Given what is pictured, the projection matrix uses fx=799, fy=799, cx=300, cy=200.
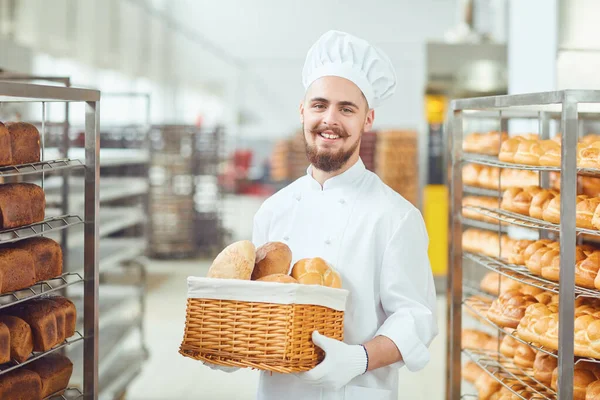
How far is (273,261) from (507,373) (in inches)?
56.7

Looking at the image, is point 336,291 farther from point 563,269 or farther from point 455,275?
point 455,275

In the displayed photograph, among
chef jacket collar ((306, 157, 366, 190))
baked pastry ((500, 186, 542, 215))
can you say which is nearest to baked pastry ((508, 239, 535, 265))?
baked pastry ((500, 186, 542, 215))

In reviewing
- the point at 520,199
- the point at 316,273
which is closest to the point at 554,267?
the point at 520,199

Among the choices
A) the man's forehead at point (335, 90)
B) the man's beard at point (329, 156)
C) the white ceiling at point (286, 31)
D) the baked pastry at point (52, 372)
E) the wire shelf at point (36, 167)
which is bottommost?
the baked pastry at point (52, 372)

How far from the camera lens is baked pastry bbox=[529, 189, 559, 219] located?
273 centimetres

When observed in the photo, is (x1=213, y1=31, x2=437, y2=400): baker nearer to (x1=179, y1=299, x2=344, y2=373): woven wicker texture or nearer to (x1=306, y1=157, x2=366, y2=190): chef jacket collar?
(x1=306, y1=157, x2=366, y2=190): chef jacket collar

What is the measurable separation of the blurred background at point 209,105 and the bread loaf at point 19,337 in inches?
68.2

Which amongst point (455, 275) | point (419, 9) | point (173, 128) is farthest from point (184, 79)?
point (455, 275)

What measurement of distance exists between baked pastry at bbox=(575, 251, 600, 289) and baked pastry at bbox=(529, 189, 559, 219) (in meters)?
0.31

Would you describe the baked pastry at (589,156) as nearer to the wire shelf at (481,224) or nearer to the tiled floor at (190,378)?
the wire shelf at (481,224)

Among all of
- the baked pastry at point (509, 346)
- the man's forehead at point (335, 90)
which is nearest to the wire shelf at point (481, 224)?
the baked pastry at point (509, 346)

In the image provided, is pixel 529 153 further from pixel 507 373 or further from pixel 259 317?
pixel 259 317

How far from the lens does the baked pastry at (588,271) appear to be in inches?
94.7

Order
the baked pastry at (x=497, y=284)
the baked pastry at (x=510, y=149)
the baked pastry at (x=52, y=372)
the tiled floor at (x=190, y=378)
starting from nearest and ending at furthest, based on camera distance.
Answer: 1. the baked pastry at (x=52, y=372)
2. the baked pastry at (x=510, y=149)
3. the baked pastry at (x=497, y=284)
4. the tiled floor at (x=190, y=378)
